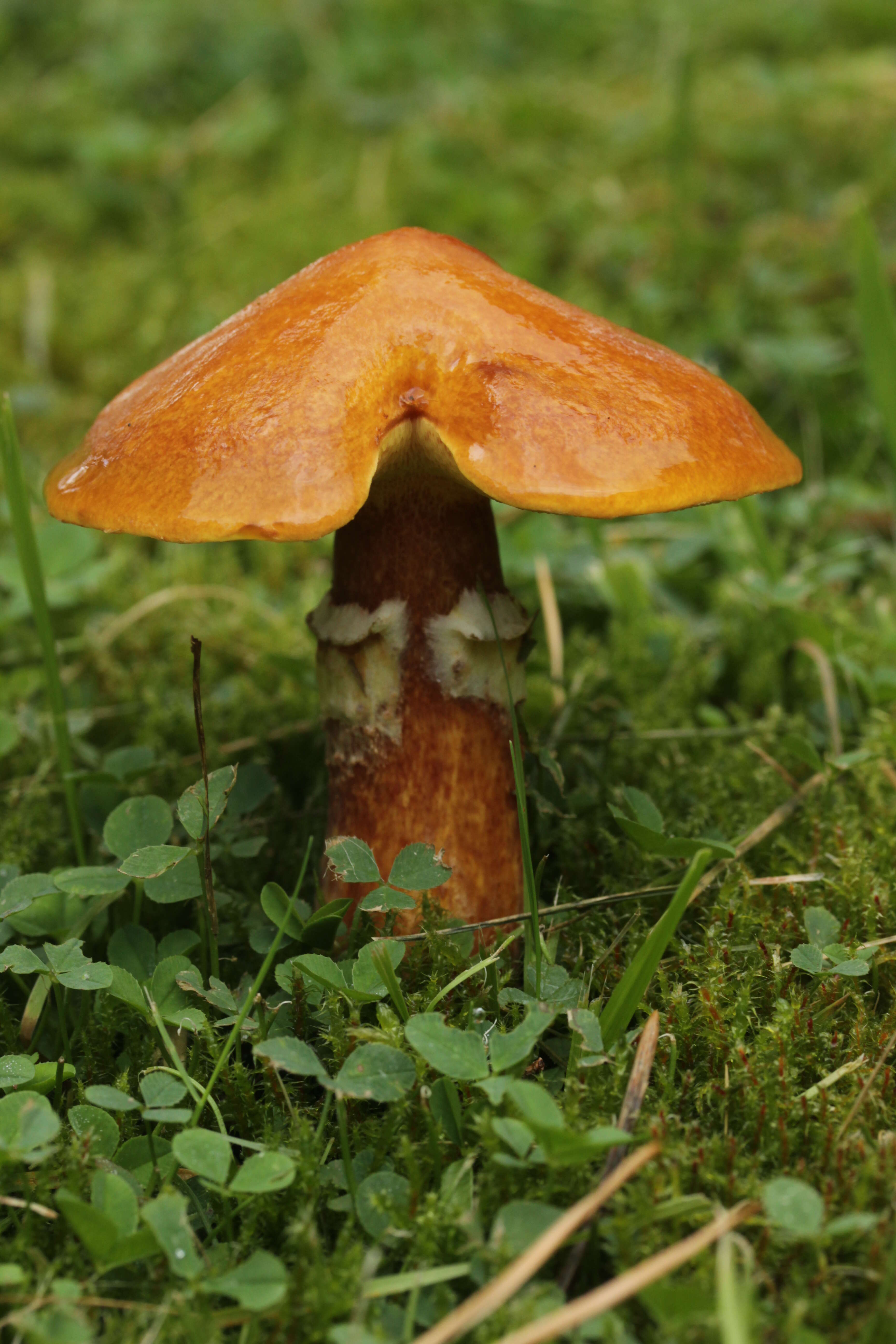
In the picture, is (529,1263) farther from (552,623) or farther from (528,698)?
(552,623)

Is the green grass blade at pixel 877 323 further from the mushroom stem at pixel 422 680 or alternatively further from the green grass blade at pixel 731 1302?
the green grass blade at pixel 731 1302

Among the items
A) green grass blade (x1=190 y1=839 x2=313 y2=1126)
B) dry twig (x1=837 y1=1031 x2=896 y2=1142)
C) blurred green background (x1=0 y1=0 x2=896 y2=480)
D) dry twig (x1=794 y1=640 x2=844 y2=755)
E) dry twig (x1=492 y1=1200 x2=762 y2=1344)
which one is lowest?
dry twig (x1=492 y1=1200 x2=762 y2=1344)

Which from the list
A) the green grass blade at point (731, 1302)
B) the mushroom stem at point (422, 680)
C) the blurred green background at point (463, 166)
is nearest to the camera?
the green grass blade at point (731, 1302)

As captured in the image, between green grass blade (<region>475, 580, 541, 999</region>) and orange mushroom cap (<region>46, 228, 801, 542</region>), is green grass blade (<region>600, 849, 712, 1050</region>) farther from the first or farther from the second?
orange mushroom cap (<region>46, 228, 801, 542</region>)

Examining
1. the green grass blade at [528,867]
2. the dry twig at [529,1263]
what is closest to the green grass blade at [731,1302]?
the dry twig at [529,1263]

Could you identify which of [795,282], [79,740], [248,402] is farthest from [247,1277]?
[795,282]

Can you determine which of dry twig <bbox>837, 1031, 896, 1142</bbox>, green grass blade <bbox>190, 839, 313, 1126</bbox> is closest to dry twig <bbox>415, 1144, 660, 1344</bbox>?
dry twig <bbox>837, 1031, 896, 1142</bbox>

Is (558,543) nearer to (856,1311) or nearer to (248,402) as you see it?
(248,402)
